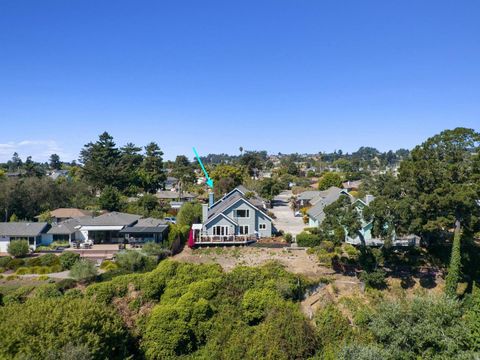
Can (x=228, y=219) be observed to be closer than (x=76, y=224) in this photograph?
Yes

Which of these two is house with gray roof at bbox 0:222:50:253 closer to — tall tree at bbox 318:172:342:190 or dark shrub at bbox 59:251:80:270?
dark shrub at bbox 59:251:80:270

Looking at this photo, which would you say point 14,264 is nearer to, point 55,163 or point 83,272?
point 83,272

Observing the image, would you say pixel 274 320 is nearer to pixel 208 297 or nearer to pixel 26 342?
pixel 208 297

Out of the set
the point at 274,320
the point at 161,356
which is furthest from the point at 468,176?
the point at 161,356

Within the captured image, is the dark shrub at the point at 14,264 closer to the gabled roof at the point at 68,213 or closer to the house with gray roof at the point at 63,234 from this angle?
the house with gray roof at the point at 63,234

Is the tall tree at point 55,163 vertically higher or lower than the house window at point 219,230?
higher

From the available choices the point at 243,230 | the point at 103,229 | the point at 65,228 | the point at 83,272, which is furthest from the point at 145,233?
the point at 243,230

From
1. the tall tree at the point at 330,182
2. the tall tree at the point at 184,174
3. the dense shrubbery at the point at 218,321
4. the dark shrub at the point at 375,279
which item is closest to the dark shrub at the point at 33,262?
the dense shrubbery at the point at 218,321
